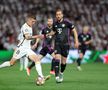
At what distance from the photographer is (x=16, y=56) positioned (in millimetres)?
15406

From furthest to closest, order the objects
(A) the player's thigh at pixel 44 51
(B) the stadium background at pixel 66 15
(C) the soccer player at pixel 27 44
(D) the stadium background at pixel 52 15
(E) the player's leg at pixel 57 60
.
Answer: (D) the stadium background at pixel 52 15, (B) the stadium background at pixel 66 15, (A) the player's thigh at pixel 44 51, (E) the player's leg at pixel 57 60, (C) the soccer player at pixel 27 44

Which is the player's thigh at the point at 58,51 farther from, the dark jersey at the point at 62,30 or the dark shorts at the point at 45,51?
the dark shorts at the point at 45,51

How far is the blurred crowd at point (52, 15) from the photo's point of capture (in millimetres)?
29594

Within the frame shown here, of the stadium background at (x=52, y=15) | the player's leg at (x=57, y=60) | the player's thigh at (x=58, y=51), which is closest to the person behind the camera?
the player's leg at (x=57, y=60)

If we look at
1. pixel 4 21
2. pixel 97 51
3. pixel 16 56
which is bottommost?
pixel 97 51

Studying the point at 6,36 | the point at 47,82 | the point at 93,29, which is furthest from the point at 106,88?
the point at 93,29

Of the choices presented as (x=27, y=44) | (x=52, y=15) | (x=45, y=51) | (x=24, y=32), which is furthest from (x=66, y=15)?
(x=24, y=32)

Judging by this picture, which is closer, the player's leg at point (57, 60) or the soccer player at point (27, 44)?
the soccer player at point (27, 44)

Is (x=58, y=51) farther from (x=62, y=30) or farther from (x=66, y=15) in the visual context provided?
(x=66, y=15)

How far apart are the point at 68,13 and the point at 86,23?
1.37 metres

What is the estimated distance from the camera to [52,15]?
32.0 metres

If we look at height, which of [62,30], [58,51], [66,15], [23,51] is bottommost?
[66,15]

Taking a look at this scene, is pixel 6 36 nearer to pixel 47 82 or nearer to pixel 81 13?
pixel 81 13

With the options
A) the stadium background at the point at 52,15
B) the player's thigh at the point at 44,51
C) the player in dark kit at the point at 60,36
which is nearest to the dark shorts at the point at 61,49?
the player in dark kit at the point at 60,36
